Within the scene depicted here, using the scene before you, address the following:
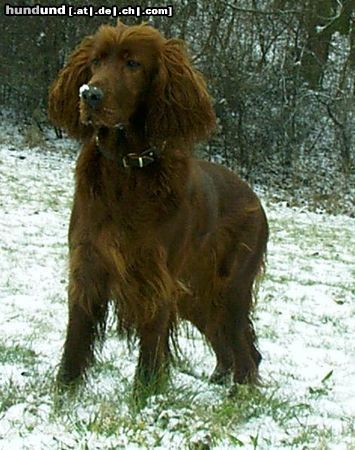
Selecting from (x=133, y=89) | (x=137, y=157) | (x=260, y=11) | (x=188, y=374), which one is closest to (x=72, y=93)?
(x=133, y=89)

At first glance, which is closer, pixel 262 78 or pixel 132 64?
pixel 132 64

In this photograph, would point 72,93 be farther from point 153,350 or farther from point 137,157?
point 153,350

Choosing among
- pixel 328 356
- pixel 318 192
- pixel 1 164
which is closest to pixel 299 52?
pixel 318 192

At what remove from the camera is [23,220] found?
973 cm

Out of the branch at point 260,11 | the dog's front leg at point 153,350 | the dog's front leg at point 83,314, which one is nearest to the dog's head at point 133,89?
the dog's front leg at point 83,314

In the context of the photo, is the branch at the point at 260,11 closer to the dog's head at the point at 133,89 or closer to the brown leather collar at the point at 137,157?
the dog's head at the point at 133,89

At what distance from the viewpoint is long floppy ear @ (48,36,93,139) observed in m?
3.91

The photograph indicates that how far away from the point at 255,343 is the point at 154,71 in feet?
6.07

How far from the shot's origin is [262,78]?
18.5 m

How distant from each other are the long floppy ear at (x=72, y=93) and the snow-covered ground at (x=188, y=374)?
119 cm

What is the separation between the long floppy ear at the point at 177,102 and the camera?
3.81 m

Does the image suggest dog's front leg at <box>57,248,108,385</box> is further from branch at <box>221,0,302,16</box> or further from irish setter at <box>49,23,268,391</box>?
branch at <box>221,0,302,16</box>

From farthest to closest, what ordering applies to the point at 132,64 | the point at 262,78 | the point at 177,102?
the point at 262,78 → the point at 177,102 → the point at 132,64

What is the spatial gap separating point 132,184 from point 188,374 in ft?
4.74
